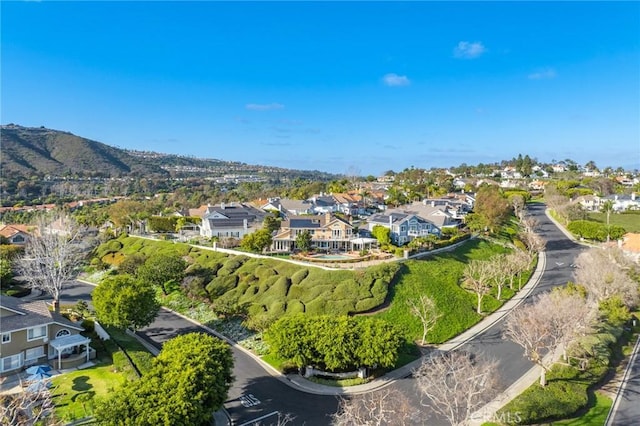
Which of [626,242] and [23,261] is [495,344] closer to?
[626,242]

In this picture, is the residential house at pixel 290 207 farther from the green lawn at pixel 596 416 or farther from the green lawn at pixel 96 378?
the green lawn at pixel 596 416

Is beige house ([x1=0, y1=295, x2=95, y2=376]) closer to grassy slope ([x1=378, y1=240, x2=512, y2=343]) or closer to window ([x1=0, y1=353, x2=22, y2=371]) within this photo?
window ([x1=0, y1=353, x2=22, y2=371])

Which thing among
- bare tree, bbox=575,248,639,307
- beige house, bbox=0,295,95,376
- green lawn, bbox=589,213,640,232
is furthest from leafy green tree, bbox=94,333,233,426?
green lawn, bbox=589,213,640,232

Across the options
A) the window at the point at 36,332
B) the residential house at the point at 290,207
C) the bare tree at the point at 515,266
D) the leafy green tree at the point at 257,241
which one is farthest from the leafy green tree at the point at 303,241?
the window at the point at 36,332

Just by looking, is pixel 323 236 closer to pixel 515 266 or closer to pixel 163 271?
pixel 163 271

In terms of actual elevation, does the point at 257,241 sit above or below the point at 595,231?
below

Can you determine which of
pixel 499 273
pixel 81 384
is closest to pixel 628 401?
pixel 499 273

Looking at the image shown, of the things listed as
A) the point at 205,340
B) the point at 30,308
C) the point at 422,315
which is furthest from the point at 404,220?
the point at 30,308
